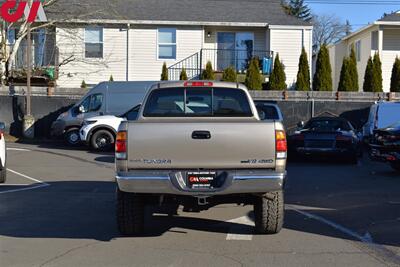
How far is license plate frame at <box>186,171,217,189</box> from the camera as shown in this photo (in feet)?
24.4

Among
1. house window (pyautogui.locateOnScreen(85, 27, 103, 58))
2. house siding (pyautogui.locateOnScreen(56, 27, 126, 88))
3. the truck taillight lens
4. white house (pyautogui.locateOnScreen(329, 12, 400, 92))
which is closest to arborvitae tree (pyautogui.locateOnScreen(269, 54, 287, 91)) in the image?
house siding (pyautogui.locateOnScreen(56, 27, 126, 88))

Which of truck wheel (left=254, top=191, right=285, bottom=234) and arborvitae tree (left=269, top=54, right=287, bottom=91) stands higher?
arborvitae tree (left=269, top=54, right=287, bottom=91)

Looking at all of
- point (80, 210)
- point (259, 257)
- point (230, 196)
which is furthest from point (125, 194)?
point (80, 210)

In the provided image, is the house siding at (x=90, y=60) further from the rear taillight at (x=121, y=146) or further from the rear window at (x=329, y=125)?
the rear taillight at (x=121, y=146)

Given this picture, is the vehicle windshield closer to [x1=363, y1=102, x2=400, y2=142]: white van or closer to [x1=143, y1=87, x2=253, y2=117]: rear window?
[x1=363, y1=102, x2=400, y2=142]: white van

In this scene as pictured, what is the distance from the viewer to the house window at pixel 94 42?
1226 inches

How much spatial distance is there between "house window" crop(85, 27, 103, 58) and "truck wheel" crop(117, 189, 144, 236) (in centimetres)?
2395

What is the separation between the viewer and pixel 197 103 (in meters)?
8.65

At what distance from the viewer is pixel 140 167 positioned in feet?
24.4

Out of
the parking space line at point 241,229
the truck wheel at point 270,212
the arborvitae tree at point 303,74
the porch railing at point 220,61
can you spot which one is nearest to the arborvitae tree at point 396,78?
the arborvitae tree at point 303,74

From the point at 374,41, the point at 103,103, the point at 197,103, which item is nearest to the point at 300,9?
the point at 374,41

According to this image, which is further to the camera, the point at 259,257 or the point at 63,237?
the point at 63,237

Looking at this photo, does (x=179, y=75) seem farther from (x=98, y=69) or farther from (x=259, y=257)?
(x=259, y=257)

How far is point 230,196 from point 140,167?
120 centimetres
